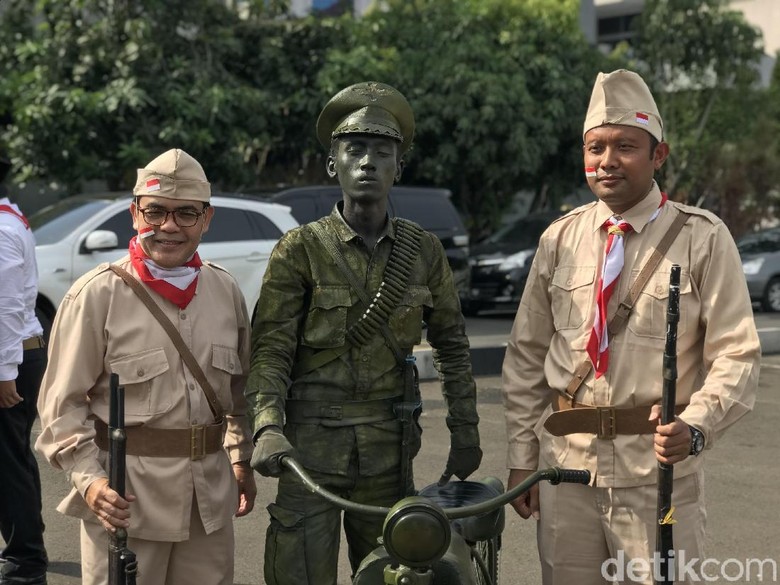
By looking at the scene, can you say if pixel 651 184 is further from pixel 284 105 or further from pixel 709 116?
pixel 709 116

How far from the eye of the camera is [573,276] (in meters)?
3.78

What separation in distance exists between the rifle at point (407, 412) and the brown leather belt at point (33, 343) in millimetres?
2373

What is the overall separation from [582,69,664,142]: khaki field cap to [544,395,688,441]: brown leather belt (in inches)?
33.8

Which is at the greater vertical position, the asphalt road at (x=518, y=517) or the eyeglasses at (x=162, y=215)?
the eyeglasses at (x=162, y=215)

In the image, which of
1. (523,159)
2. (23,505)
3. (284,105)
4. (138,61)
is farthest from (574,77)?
(23,505)

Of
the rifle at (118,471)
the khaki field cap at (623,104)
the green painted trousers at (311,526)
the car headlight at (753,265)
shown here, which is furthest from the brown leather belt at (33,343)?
the car headlight at (753,265)

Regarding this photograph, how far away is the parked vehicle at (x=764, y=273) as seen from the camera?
19.8m

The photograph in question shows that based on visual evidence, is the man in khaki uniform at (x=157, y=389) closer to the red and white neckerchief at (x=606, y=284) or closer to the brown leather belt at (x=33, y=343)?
the red and white neckerchief at (x=606, y=284)

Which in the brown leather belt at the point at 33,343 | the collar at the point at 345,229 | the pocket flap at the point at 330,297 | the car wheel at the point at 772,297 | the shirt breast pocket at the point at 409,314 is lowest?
the car wheel at the point at 772,297

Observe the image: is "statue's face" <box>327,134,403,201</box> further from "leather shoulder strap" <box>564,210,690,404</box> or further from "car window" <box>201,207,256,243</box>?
"car window" <box>201,207,256,243</box>

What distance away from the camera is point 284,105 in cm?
1856

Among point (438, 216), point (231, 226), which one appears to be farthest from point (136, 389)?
point (438, 216)

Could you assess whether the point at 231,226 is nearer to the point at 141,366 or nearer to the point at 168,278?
the point at 168,278

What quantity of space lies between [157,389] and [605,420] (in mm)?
1348
